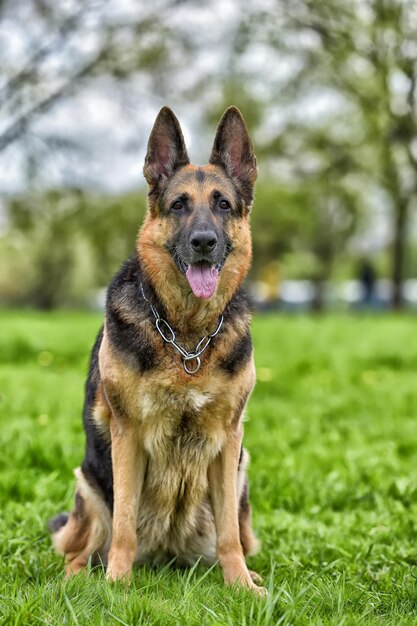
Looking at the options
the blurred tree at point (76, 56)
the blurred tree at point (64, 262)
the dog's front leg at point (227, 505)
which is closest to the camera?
the dog's front leg at point (227, 505)

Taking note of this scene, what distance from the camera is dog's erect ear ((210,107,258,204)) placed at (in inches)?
170

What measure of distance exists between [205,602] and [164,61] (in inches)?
605

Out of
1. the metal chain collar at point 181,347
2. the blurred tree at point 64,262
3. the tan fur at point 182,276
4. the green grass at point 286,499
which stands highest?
the tan fur at point 182,276

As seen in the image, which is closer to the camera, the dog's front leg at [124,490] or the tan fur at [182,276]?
the dog's front leg at [124,490]

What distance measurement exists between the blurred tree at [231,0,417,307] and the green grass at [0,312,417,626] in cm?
943

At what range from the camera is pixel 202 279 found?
4059 millimetres

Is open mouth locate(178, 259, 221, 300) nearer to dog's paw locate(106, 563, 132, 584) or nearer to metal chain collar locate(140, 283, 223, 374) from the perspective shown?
metal chain collar locate(140, 283, 223, 374)

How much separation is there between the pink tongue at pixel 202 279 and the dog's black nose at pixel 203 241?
0.12 meters

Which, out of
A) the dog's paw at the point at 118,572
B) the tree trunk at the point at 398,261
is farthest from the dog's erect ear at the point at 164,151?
the tree trunk at the point at 398,261

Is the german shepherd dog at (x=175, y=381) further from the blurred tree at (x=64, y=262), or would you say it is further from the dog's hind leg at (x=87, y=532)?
the blurred tree at (x=64, y=262)

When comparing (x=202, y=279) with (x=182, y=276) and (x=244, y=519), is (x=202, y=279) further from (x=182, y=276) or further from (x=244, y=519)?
(x=244, y=519)

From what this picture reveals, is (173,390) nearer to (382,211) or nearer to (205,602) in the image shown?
(205,602)

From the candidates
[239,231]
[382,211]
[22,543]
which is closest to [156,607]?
[22,543]

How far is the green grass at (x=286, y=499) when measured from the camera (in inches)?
130
